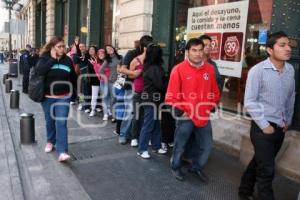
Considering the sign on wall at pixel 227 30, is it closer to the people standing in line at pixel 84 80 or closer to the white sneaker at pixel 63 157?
the white sneaker at pixel 63 157

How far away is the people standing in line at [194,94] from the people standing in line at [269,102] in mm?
854

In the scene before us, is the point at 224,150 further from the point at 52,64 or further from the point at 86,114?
the point at 86,114

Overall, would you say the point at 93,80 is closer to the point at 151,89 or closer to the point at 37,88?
the point at 37,88

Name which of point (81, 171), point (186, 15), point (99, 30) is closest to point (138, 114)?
point (81, 171)

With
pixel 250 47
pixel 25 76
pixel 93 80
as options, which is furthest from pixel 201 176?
pixel 25 76

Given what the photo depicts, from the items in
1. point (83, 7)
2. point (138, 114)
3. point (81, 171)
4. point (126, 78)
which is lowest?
point (81, 171)

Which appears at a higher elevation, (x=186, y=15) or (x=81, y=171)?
(x=186, y=15)

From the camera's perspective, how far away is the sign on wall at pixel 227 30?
6.29 metres

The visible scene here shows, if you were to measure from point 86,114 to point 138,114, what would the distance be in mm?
3692

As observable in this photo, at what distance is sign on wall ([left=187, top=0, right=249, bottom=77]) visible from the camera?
20.6 feet

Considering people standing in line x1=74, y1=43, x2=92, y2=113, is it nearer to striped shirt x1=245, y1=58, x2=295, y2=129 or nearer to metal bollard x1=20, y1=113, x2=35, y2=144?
metal bollard x1=20, y1=113, x2=35, y2=144

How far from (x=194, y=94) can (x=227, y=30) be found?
2.61m

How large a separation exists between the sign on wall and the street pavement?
5.47ft

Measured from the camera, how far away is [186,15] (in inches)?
307
